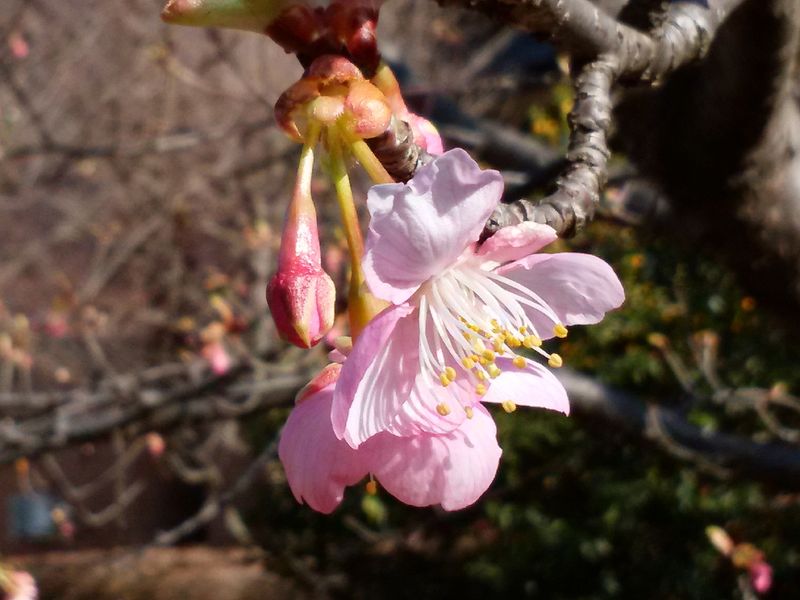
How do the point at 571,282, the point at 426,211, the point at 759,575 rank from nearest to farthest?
the point at 426,211, the point at 571,282, the point at 759,575

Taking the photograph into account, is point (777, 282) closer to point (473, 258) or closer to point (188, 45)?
point (473, 258)

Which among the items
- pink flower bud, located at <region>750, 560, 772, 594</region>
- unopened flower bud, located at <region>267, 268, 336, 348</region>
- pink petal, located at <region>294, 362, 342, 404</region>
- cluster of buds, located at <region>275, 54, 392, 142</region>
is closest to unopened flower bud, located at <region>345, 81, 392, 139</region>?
cluster of buds, located at <region>275, 54, 392, 142</region>

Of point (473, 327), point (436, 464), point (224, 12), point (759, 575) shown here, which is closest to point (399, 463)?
point (436, 464)

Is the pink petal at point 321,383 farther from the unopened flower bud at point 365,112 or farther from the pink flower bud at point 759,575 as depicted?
the pink flower bud at point 759,575

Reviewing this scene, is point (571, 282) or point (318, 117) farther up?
point (318, 117)

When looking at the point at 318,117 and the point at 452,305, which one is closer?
the point at 318,117

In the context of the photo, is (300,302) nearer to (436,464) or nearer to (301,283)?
(301,283)

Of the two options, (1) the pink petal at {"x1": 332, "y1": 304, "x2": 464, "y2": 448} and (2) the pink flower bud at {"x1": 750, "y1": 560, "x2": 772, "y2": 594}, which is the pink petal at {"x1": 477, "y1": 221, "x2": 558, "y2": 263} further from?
(2) the pink flower bud at {"x1": 750, "y1": 560, "x2": 772, "y2": 594}
